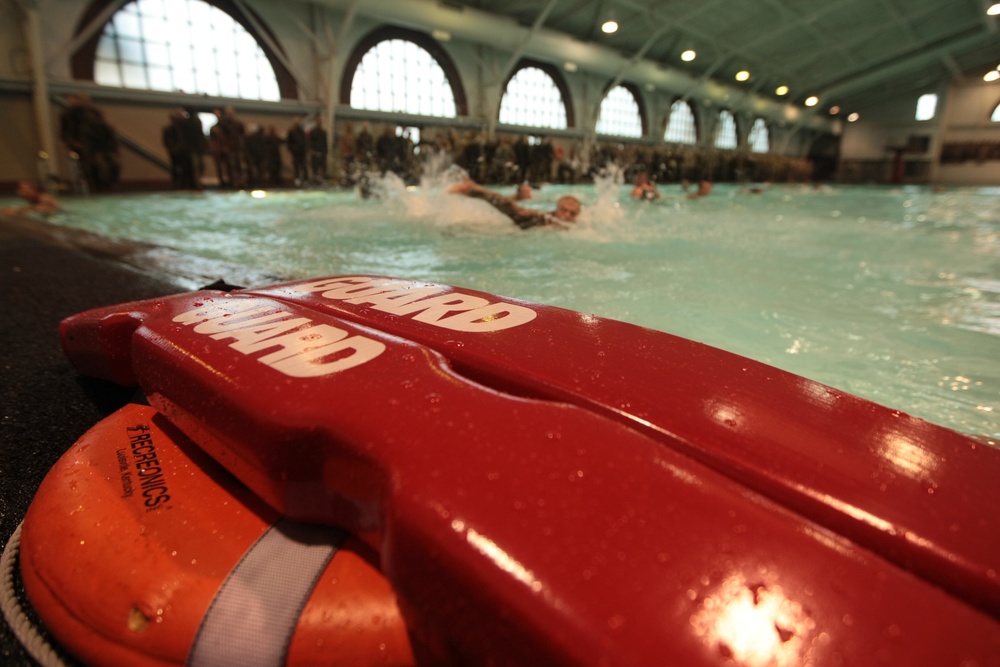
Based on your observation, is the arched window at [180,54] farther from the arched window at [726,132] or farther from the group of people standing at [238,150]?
the arched window at [726,132]

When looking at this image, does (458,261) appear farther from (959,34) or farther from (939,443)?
(959,34)

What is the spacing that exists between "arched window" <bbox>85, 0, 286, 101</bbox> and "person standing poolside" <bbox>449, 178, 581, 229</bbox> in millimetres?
8375

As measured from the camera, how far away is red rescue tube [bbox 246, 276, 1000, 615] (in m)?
0.48

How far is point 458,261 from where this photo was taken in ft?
11.0

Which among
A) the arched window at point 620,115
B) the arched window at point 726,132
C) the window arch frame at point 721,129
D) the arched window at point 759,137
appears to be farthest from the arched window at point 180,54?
the arched window at point 759,137

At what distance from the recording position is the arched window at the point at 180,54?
30.5ft

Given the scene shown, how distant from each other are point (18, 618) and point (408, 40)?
1458cm

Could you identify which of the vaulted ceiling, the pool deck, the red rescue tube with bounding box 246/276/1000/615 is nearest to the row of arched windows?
the vaulted ceiling

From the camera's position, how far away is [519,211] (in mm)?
4781

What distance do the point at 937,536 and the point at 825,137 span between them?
3646 centimetres

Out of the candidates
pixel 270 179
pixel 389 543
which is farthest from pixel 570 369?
pixel 270 179

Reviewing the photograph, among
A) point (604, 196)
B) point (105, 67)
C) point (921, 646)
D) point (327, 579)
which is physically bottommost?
point (327, 579)

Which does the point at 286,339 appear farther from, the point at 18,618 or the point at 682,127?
the point at 682,127

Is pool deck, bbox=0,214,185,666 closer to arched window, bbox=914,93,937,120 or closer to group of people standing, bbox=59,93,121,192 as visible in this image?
group of people standing, bbox=59,93,121,192
